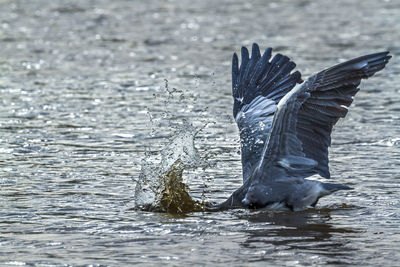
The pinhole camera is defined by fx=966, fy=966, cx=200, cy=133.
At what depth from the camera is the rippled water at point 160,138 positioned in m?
6.60

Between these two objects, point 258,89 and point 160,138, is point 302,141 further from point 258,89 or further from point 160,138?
point 160,138

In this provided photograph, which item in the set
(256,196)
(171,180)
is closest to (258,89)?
(171,180)

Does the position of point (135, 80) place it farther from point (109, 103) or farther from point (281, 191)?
point (281, 191)

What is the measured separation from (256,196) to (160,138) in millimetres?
2836

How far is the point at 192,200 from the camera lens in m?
7.82

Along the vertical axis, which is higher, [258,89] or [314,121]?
[258,89]

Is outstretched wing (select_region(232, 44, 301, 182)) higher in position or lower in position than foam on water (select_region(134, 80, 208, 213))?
higher

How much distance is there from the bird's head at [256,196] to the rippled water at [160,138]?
0.09 metres

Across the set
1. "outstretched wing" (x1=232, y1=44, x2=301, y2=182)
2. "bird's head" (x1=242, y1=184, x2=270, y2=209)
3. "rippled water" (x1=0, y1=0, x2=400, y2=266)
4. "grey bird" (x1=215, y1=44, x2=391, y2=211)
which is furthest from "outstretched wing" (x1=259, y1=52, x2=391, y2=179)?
"outstretched wing" (x1=232, y1=44, x2=301, y2=182)

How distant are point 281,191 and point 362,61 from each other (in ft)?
3.85

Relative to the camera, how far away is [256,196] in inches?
296

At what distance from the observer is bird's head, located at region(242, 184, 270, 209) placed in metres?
7.50

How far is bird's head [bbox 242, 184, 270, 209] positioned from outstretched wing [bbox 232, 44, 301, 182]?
0.69 m

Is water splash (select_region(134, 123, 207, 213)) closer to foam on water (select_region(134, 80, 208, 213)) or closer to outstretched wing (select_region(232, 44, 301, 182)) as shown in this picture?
foam on water (select_region(134, 80, 208, 213))
